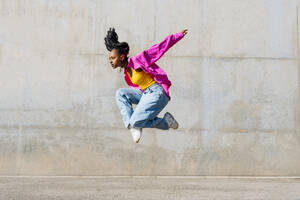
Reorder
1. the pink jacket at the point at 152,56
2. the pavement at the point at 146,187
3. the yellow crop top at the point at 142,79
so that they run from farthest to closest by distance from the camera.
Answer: the pavement at the point at 146,187 < the yellow crop top at the point at 142,79 < the pink jacket at the point at 152,56

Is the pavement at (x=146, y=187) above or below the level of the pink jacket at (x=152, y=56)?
below

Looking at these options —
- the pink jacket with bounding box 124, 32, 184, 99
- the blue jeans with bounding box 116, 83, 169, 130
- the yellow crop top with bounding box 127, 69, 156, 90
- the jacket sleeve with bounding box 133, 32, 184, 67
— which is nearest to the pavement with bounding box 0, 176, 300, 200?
the blue jeans with bounding box 116, 83, 169, 130

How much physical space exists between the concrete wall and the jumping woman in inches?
137

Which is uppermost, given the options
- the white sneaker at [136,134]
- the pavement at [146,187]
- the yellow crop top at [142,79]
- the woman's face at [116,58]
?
the woman's face at [116,58]

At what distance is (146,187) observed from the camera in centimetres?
693

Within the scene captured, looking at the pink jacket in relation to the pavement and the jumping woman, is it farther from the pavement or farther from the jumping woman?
the pavement

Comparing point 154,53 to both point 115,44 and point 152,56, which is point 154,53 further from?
point 115,44

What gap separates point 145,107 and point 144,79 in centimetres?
→ 36

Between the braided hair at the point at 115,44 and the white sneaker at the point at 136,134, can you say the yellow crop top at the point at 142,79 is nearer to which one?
the braided hair at the point at 115,44

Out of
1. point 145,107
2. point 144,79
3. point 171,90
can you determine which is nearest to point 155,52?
point 144,79

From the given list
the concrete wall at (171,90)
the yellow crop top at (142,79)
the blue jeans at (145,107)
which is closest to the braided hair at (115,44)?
the yellow crop top at (142,79)

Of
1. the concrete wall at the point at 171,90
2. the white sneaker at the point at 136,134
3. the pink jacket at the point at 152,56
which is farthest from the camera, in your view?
the concrete wall at the point at 171,90

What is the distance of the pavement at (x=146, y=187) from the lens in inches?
239

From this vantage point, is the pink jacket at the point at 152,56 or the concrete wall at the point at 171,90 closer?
the pink jacket at the point at 152,56
